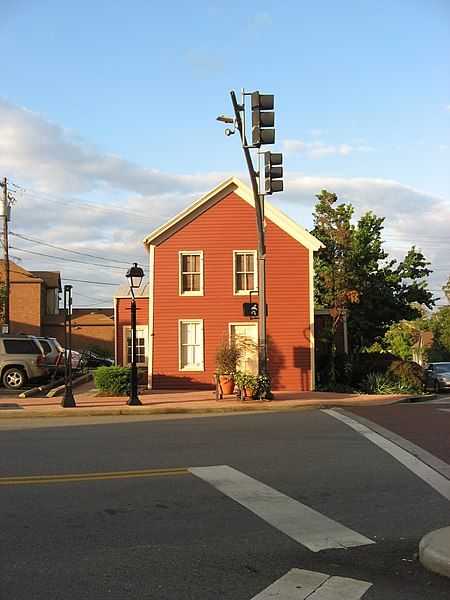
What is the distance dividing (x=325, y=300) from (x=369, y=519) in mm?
24693

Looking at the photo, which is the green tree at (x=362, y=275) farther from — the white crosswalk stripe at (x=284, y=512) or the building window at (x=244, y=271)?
the white crosswalk stripe at (x=284, y=512)

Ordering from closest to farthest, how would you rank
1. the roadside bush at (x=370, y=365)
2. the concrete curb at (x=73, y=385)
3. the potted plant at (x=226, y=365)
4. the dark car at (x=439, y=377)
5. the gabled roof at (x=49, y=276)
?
the potted plant at (x=226, y=365) → the concrete curb at (x=73, y=385) → the roadside bush at (x=370, y=365) → the dark car at (x=439, y=377) → the gabled roof at (x=49, y=276)

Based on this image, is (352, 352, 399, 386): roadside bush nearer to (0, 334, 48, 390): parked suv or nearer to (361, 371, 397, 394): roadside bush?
(361, 371, 397, 394): roadside bush

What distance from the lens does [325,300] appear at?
30.9 m

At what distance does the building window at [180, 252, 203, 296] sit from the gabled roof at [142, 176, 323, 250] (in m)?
1.08

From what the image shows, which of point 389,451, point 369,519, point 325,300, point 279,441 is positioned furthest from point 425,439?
point 325,300

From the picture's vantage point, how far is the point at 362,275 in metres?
31.6

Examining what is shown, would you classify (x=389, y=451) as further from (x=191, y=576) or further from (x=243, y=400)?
(x=243, y=400)

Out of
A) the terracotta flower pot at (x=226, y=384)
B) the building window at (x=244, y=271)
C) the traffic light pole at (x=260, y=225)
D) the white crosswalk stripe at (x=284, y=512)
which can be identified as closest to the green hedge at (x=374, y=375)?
the building window at (x=244, y=271)

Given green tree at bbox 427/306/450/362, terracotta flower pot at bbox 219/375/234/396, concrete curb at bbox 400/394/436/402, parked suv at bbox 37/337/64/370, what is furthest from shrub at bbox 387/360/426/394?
green tree at bbox 427/306/450/362

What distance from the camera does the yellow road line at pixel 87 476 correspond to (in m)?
7.98

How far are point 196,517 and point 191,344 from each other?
1764 centimetres

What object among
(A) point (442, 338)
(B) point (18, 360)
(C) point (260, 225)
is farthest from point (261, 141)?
(A) point (442, 338)

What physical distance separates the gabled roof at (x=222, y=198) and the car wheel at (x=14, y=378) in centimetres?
639
